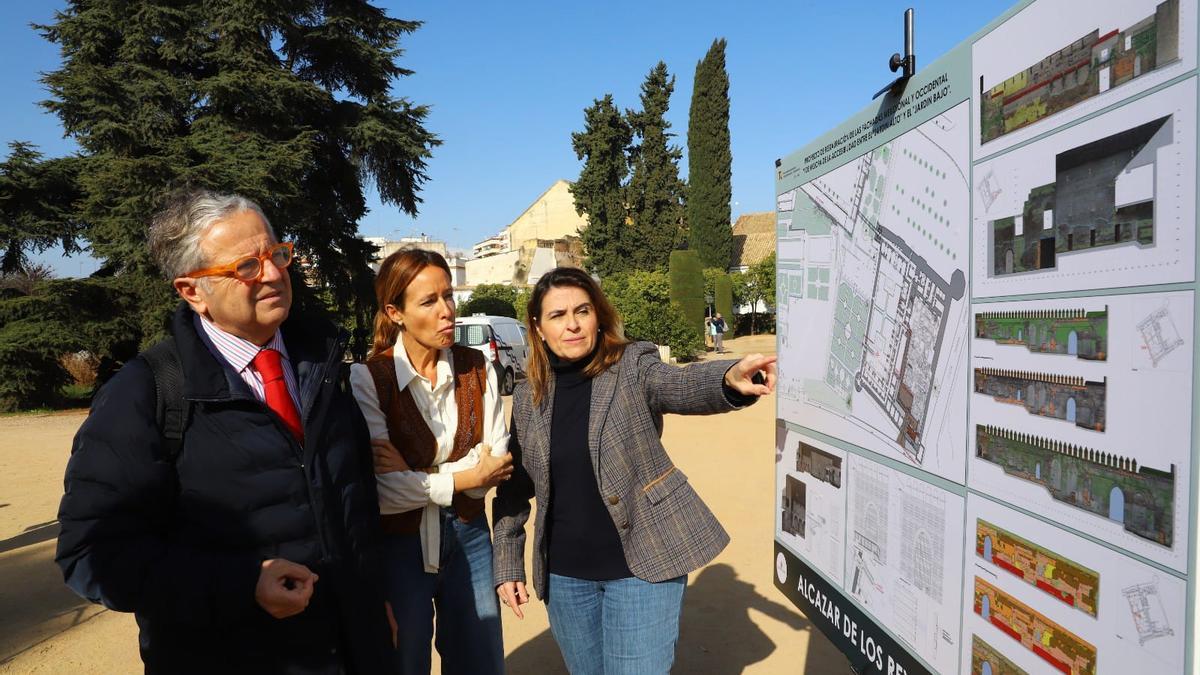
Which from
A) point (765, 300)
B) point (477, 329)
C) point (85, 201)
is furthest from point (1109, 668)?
point (765, 300)

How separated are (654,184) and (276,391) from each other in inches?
1384

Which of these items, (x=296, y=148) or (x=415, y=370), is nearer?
(x=415, y=370)

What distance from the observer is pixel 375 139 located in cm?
2112

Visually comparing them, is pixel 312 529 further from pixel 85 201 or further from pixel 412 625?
pixel 85 201

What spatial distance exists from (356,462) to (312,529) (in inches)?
9.6

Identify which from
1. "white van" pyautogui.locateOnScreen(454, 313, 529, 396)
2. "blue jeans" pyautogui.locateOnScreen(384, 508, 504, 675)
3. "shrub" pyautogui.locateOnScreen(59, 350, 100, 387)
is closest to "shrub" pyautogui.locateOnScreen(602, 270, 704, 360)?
"white van" pyautogui.locateOnScreen(454, 313, 529, 396)

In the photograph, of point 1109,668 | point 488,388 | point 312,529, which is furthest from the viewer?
point 488,388

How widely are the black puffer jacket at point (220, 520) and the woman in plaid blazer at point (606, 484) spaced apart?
0.61m

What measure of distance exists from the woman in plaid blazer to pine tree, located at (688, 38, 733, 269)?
34875mm

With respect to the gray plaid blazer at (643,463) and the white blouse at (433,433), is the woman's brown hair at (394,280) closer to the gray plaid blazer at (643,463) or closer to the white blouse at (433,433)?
the white blouse at (433,433)

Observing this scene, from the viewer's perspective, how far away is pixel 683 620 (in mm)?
4340

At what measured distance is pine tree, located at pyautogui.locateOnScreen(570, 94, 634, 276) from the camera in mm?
35438

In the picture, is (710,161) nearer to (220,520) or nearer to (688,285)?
(688,285)

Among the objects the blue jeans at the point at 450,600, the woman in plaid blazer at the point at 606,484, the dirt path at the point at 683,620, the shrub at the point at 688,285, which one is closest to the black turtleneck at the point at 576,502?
the woman in plaid blazer at the point at 606,484
